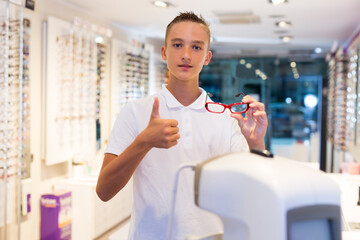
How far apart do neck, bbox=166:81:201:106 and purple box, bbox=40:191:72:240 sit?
310 centimetres

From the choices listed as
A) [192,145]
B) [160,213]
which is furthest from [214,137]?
[160,213]

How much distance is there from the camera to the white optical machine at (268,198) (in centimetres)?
67

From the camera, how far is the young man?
113 cm

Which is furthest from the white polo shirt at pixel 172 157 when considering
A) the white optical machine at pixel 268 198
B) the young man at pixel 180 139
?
the white optical machine at pixel 268 198

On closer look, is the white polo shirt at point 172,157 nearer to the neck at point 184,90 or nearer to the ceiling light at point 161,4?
the neck at point 184,90

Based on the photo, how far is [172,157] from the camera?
119 cm

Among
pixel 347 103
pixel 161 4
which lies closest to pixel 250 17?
pixel 161 4

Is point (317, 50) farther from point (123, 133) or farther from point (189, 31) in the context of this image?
point (123, 133)

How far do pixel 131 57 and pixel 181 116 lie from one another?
15.4 ft

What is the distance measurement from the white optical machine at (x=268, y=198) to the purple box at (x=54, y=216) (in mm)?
3537

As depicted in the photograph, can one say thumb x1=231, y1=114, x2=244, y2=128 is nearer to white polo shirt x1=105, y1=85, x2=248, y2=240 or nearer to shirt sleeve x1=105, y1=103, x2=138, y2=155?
white polo shirt x1=105, y1=85, x2=248, y2=240

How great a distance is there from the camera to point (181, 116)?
1.22 m

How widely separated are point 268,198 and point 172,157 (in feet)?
1.82

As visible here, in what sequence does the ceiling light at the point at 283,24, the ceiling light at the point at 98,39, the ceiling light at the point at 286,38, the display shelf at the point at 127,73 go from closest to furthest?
1. the ceiling light at the point at 98,39
2. the ceiling light at the point at 283,24
3. the display shelf at the point at 127,73
4. the ceiling light at the point at 286,38
